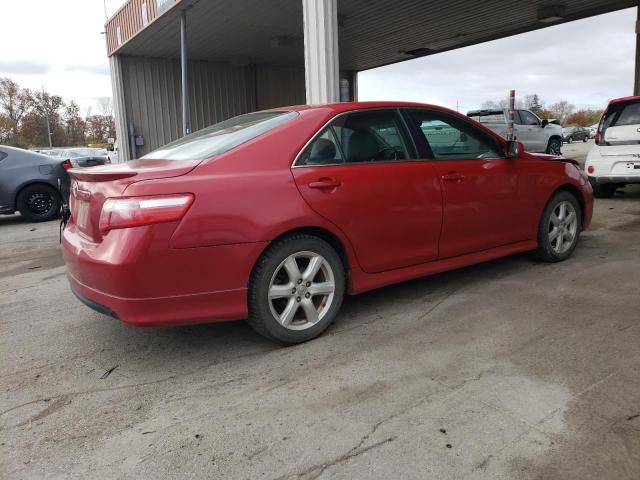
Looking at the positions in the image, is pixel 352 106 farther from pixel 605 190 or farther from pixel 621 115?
pixel 605 190

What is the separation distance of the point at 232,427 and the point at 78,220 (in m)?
1.73

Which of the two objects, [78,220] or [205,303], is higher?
[78,220]

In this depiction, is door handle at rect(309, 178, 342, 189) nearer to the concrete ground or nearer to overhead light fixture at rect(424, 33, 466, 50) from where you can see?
the concrete ground

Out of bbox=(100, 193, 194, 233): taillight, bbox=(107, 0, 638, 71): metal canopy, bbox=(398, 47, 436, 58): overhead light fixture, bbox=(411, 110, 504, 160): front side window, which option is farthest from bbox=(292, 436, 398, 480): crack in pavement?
bbox=(398, 47, 436, 58): overhead light fixture

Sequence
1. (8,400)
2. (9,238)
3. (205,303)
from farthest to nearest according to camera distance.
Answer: (9,238) < (205,303) < (8,400)

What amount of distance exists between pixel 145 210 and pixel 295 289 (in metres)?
1.01

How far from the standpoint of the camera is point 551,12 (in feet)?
44.8

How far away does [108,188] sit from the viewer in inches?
114

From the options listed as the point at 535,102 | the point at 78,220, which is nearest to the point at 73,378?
the point at 78,220

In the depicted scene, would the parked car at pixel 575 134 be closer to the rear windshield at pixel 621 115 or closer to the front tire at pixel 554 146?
the front tire at pixel 554 146

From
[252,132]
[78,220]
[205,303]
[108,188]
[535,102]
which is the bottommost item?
[205,303]

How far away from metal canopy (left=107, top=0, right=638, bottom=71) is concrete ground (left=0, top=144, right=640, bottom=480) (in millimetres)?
9590

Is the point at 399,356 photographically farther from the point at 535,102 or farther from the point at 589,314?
the point at 535,102

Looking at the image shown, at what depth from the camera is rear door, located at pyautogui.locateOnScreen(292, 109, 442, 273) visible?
3328 mm
